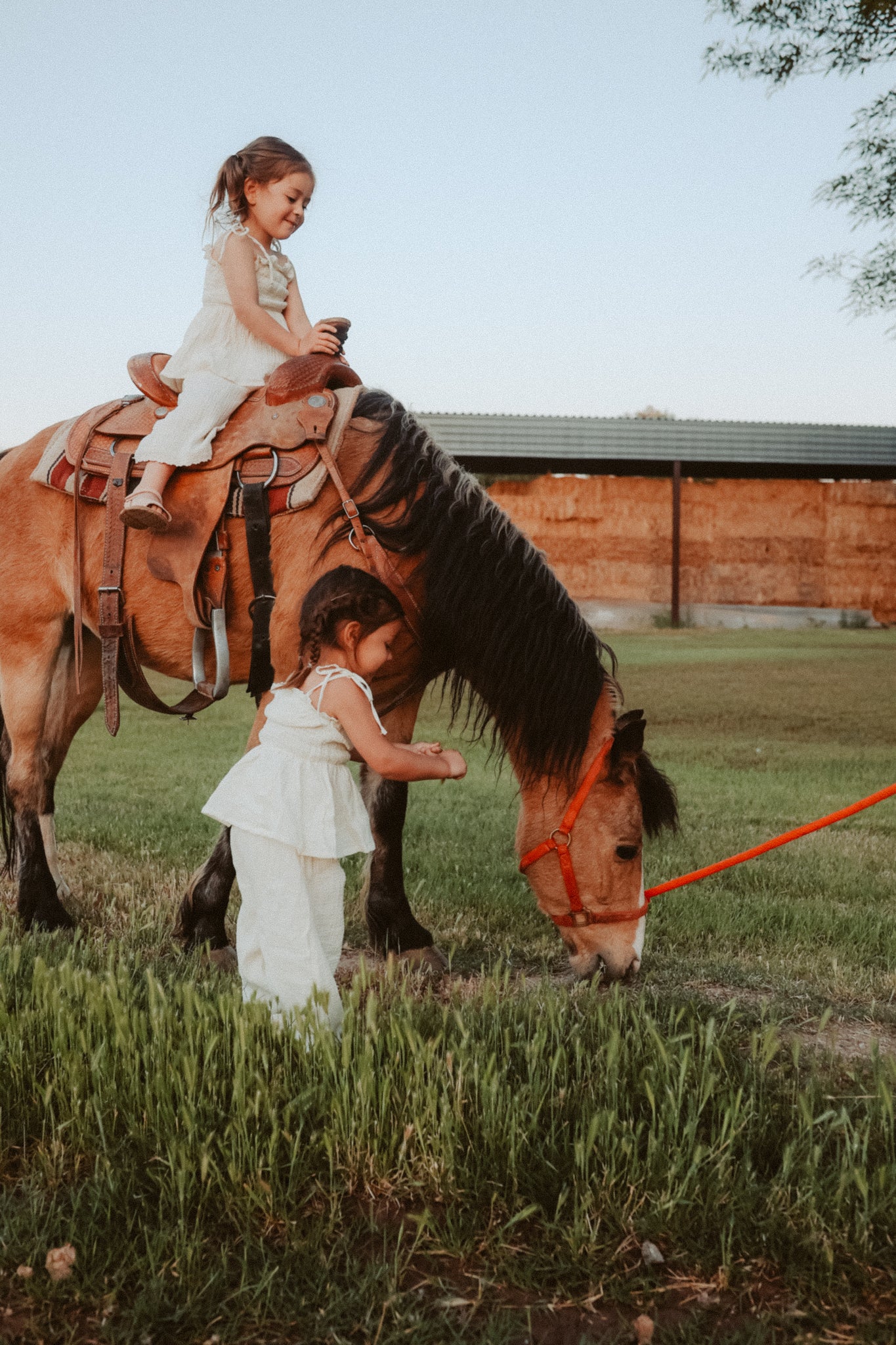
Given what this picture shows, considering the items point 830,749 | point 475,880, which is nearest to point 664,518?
point 830,749

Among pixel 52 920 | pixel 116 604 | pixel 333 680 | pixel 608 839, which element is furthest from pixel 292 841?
pixel 52 920

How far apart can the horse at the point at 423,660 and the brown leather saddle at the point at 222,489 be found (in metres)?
0.07

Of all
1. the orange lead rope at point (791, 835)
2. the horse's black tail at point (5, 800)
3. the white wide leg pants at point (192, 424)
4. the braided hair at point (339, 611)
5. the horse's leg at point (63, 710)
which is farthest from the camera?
the horse's black tail at point (5, 800)

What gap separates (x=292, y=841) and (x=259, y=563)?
1241 mm

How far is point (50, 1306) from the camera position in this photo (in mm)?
1830

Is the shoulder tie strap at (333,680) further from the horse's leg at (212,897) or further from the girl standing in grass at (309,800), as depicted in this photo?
the horse's leg at (212,897)

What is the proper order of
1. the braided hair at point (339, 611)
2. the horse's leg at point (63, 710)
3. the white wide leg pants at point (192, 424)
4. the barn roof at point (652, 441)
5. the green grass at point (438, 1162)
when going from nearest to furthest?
1. the green grass at point (438, 1162)
2. the braided hair at point (339, 611)
3. the white wide leg pants at point (192, 424)
4. the horse's leg at point (63, 710)
5. the barn roof at point (652, 441)

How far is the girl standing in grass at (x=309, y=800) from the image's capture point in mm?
2920

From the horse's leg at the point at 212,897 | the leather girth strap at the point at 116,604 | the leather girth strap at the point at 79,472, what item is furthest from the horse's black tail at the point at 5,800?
the horse's leg at the point at 212,897

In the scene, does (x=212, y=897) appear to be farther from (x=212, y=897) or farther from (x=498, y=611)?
(x=498, y=611)

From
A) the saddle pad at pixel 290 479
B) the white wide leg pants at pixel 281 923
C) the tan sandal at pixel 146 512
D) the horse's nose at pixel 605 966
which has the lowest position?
the horse's nose at pixel 605 966

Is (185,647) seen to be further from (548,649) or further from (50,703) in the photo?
(548,649)

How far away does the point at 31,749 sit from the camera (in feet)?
14.2

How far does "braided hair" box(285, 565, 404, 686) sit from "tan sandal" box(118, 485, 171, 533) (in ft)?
2.84
